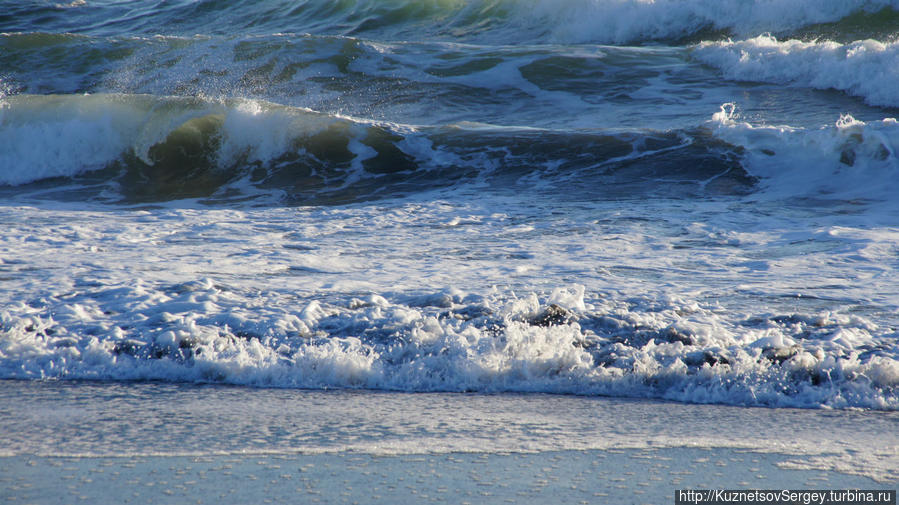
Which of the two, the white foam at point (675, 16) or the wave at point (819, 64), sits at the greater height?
the white foam at point (675, 16)

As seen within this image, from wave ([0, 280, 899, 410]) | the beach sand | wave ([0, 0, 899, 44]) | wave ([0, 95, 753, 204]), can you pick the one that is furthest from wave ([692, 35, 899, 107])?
the beach sand

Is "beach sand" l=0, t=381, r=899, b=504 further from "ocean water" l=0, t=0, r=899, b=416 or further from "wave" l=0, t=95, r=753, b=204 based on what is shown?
"wave" l=0, t=95, r=753, b=204

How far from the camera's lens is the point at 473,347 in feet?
11.4

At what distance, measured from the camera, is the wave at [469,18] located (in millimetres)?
16219

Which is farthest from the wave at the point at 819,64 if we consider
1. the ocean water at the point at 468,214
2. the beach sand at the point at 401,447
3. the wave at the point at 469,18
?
the beach sand at the point at 401,447

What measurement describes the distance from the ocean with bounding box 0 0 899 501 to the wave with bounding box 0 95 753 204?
0.04 meters

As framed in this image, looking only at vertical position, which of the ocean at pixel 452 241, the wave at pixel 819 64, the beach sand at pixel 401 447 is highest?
the wave at pixel 819 64

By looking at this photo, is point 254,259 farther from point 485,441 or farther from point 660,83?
point 660,83

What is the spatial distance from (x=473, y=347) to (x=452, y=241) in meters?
2.21

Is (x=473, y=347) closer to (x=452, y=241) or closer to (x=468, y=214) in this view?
(x=452, y=241)

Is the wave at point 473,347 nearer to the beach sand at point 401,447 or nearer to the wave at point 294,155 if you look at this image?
the beach sand at point 401,447

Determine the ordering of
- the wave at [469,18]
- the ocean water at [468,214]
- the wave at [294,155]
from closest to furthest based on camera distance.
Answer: the ocean water at [468,214] < the wave at [294,155] < the wave at [469,18]

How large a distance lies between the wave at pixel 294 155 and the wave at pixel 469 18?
29.2ft

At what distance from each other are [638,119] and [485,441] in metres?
8.52
